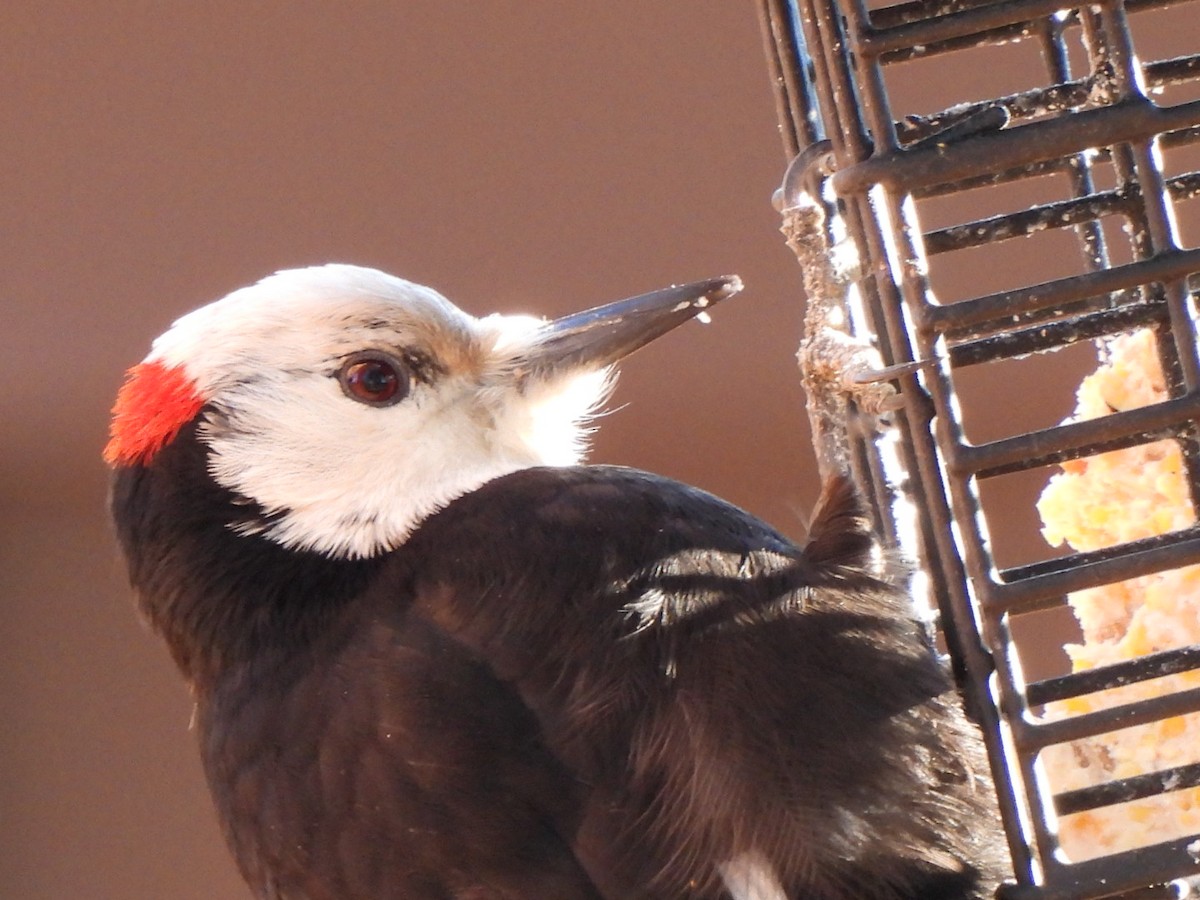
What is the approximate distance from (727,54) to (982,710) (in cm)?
287

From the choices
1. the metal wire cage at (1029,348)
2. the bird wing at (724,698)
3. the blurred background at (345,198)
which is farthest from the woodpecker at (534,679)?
the blurred background at (345,198)

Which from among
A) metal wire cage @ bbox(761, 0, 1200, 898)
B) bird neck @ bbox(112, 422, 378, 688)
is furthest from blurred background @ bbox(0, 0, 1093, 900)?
metal wire cage @ bbox(761, 0, 1200, 898)

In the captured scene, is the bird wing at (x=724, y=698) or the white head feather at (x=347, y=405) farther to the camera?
the white head feather at (x=347, y=405)

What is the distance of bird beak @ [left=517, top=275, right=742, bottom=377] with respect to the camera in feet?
6.55

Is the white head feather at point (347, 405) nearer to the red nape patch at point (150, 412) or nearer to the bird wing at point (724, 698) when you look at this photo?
the red nape patch at point (150, 412)

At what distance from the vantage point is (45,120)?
3.85m

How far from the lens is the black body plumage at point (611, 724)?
4.93 feet

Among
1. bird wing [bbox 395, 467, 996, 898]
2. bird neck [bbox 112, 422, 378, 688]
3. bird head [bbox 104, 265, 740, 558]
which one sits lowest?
bird wing [bbox 395, 467, 996, 898]

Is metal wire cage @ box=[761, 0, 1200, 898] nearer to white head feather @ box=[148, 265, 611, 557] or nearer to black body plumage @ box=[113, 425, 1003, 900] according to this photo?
black body plumage @ box=[113, 425, 1003, 900]

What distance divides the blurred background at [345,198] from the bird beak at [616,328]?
1693 mm

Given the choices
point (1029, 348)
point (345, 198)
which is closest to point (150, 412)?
point (1029, 348)

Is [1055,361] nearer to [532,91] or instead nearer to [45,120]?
[532,91]

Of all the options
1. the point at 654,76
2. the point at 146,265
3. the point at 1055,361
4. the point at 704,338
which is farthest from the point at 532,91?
the point at 1055,361

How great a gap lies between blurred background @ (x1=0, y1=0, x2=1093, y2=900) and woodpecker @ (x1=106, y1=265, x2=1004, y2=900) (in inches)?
73.4
